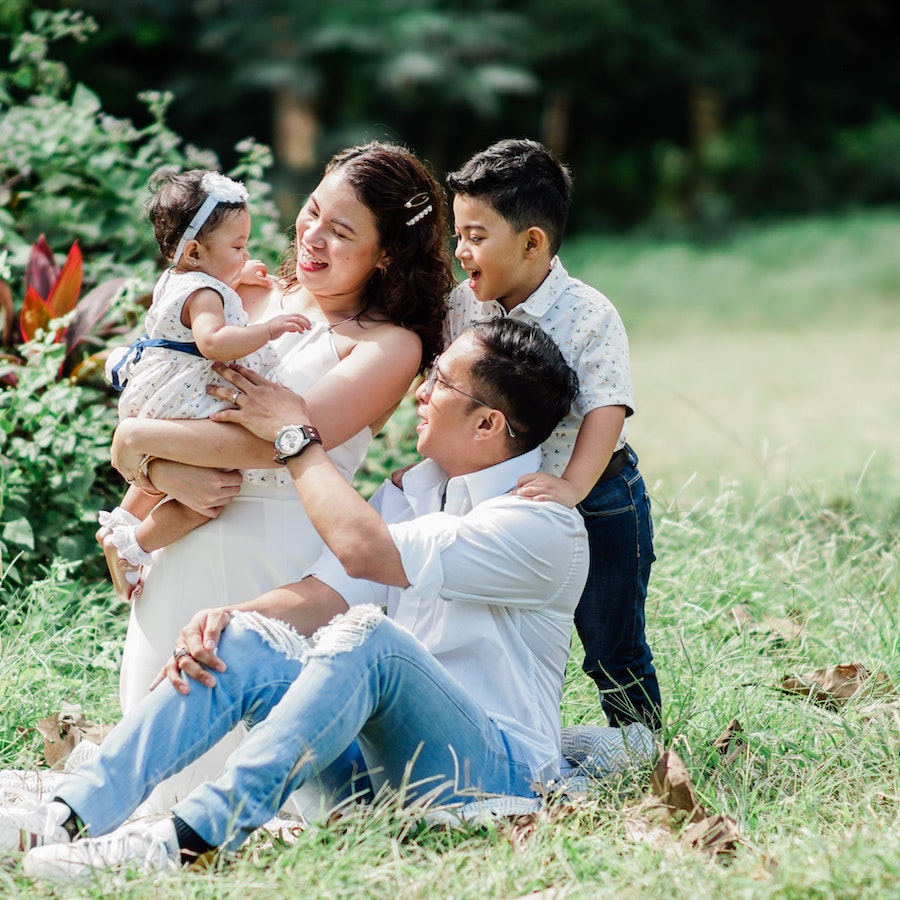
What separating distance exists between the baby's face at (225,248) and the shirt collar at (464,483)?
0.62 meters

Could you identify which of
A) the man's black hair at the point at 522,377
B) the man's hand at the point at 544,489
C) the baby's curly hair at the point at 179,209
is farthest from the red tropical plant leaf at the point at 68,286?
the man's hand at the point at 544,489

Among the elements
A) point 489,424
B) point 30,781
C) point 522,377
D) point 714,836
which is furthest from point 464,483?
point 30,781

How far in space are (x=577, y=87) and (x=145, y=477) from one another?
740 inches

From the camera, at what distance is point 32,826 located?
2475mm

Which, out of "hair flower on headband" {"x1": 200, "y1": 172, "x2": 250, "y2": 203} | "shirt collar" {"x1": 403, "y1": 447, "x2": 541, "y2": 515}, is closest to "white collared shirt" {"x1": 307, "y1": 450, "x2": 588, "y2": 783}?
"shirt collar" {"x1": 403, "y1": 447, "x2": 541, "y2": 515}

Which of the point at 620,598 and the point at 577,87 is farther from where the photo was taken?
the point at 577,87

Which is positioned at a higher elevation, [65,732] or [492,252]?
[492,252]

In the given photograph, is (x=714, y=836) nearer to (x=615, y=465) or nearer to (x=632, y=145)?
(x=615, y=465)

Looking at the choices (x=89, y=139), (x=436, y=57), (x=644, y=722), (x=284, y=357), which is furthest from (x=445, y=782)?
(x=436, y=57)

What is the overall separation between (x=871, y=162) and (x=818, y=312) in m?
8.10

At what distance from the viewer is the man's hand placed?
8.95 ft

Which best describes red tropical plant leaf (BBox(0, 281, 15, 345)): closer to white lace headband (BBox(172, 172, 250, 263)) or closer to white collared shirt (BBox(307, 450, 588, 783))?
white lace headband (BBox(172, 172, 250, 263))

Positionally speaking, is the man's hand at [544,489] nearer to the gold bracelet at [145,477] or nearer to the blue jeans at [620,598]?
the blue jeans at [620,598]

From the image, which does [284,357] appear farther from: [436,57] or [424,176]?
[436,57]
